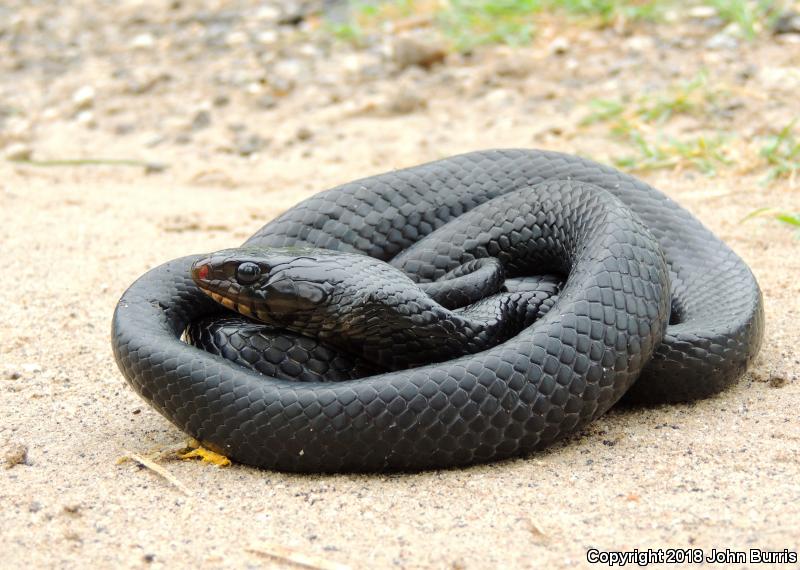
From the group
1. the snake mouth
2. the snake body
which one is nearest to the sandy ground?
the snake body

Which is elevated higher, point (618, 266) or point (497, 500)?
point (618, 266)

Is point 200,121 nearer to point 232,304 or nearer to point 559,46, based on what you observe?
point 559,46

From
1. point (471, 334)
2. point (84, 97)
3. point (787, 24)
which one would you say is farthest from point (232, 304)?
point (787, 24)

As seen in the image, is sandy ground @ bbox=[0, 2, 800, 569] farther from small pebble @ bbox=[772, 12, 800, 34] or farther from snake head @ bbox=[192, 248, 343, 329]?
snake head @ bbox=[192, 248, 343, 329]

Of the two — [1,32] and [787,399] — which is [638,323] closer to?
[787,399]

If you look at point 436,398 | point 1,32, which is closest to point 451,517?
point 436,398

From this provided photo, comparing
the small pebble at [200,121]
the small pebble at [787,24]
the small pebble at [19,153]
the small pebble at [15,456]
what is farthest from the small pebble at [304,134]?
the small pebble at [15,456]

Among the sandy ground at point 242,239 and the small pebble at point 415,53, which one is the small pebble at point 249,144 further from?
the small pebble at point 415,53
